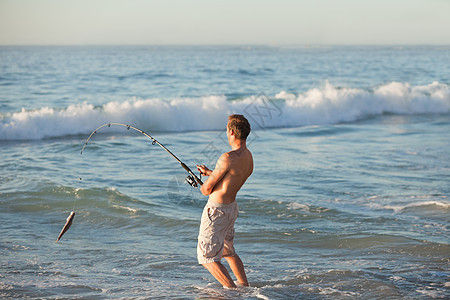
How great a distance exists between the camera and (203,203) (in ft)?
25.7

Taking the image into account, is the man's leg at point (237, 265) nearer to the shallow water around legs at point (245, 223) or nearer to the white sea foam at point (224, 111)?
the shallow water around legs at point (245, 223)

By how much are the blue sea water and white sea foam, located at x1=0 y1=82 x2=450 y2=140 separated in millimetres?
71

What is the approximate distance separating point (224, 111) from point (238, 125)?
1375 cm

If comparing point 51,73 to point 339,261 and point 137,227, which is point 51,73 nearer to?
point 137,227

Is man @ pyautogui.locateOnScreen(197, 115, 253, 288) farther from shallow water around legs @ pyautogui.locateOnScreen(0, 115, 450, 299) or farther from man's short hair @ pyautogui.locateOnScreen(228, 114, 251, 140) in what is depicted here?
shallow water around legs @ pyautogui.locateOnScreen(0, 115, 450, 299)

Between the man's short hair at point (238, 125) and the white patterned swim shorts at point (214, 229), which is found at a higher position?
the man's short hair at point (238, 125)

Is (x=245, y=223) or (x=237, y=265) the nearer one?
(x=237, y=265)

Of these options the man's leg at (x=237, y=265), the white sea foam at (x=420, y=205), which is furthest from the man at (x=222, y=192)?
the white sea foam at (x=420, y=205)

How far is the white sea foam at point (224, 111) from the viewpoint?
14.4 meters

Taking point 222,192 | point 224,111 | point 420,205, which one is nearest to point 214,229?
point 222,192

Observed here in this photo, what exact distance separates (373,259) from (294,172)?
4.01 metres

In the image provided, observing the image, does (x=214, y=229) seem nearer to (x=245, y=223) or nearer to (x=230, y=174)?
(x=230, y=174)

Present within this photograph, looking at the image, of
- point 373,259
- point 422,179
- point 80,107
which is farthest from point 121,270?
point 80,107

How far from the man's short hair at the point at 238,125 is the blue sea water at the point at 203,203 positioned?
4.28ft
